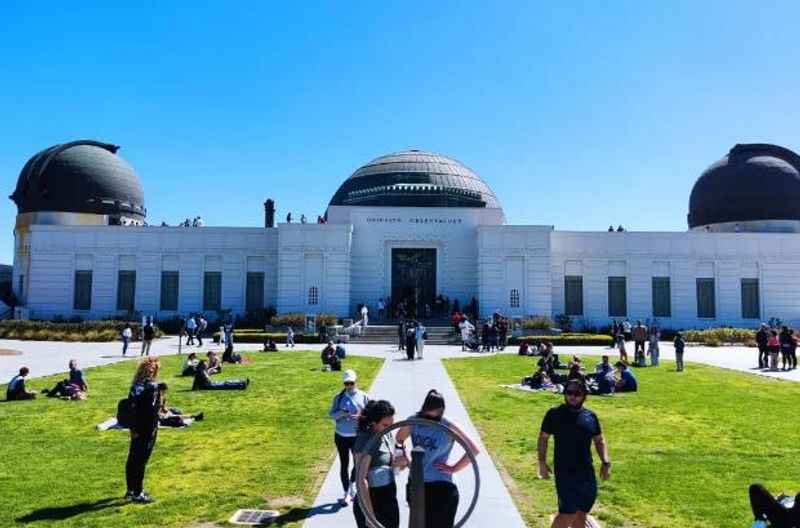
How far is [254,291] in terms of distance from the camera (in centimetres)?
4716

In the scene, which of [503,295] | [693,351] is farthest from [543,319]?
[693,351]

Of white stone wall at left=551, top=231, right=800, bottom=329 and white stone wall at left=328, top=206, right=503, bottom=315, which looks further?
white stone wall at left=328, top=206, right=503, bottom=315

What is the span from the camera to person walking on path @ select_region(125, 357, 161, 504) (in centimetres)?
754

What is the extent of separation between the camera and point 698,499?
7574 mm

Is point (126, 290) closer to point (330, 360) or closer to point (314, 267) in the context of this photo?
point (314, 267)

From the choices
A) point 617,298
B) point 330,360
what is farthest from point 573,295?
point 330,360

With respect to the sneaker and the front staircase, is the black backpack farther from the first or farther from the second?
the front staircase

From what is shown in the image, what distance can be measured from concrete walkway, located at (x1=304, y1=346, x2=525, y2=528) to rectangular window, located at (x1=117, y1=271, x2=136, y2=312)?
30481mm

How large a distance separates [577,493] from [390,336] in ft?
108

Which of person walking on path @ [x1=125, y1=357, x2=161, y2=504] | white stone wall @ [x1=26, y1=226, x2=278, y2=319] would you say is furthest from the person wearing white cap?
white stone wall @ [x1=26, y1=226, x2=278, y2=319]

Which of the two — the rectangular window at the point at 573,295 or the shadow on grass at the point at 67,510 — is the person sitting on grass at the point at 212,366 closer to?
the shadow on grass at the point at 67,510

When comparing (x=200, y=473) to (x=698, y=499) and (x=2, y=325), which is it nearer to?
(x=698, y=499)

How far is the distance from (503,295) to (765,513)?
129 feet

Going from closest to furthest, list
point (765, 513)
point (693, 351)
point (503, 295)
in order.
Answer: point (765, 513), point (693, 351), point (503, 295)
